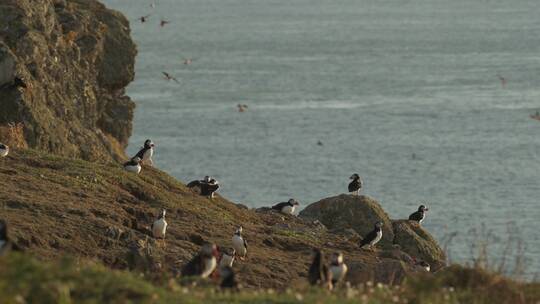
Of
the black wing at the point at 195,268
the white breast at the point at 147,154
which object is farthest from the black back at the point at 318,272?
the white breast at the point at 147,154

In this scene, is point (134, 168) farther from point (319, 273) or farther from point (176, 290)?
point (176, 290)

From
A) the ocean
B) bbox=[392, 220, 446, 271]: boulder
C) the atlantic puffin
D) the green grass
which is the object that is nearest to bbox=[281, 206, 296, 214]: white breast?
bbox=[392, 220, 446, 271]: boulder

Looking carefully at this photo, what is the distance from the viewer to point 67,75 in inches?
1812

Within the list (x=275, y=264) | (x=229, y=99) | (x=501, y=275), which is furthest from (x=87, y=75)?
(x=229, y=99)

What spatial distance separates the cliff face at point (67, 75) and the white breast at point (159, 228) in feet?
29.5

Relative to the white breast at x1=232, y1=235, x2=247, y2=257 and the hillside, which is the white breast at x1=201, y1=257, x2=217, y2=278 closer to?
the hillside

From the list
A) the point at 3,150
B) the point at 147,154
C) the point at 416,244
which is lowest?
the point at 416,244

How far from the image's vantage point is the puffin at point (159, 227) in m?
30.4

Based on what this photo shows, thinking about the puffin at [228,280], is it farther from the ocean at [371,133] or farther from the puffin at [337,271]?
the ocean at [371,133]

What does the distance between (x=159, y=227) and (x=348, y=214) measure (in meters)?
11.1

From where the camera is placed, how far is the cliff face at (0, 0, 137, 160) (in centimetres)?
3953

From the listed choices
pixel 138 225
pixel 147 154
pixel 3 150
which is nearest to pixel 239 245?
pixel 138 225

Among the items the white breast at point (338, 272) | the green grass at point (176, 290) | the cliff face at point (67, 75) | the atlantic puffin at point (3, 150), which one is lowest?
the green grass at point (176, 290)

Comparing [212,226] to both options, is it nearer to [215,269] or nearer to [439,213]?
[215,269]
